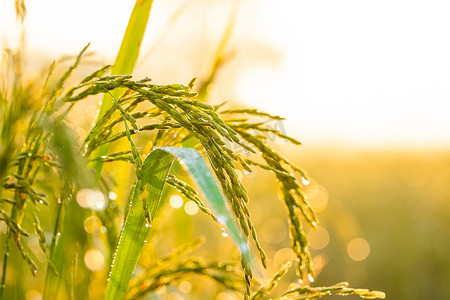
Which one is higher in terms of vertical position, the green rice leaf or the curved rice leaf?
the green rice leaf

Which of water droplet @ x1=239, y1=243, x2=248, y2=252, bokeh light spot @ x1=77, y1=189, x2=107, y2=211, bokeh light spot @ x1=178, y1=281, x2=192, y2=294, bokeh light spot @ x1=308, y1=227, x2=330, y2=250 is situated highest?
bokeh light spot @ x1=308, y1=227, x2=330, y2=250

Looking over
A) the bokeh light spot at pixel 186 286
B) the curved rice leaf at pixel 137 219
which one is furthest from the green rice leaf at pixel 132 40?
the bokeh light spot at pixel 186 286

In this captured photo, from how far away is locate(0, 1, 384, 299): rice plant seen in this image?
0.68 metres

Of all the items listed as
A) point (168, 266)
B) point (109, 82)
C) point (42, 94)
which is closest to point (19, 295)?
point (168, 266)

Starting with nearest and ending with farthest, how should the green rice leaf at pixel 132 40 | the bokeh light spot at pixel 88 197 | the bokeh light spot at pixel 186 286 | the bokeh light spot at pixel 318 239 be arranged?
1. the bokeh light spot at pixel 88 197
2. the green rice leaf at pixel 132 40
3. the bokeh light spot at pixel 186 286
4. the bokeh light spot at pixel 318 239

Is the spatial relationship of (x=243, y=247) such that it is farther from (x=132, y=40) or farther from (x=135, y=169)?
(x=132, y=40)

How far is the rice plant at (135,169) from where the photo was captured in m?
0.68

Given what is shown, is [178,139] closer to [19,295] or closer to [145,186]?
[145,186]

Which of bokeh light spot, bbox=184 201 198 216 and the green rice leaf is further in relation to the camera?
bokeh light spot, bbox=184 201 198 216

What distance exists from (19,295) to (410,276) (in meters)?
4.28

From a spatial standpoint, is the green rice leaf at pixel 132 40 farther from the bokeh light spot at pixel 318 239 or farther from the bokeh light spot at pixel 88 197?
the bokeh light spot at pixel 318 239

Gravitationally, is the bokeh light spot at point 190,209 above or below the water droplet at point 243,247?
above

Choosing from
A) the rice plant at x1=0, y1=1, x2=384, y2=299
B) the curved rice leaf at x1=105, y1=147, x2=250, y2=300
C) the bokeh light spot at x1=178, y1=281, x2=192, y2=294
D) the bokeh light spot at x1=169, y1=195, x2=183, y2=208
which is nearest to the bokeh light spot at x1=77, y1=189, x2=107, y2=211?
the rice plant at x1=0, y1=1, x2=384, y2=299

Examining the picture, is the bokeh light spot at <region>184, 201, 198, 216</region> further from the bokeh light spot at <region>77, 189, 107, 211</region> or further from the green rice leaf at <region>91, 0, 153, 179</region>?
the bokeh light spot at <region>77, 189, 107, 211</region>
